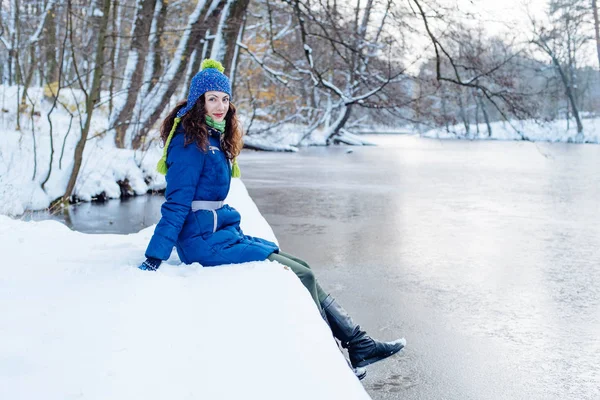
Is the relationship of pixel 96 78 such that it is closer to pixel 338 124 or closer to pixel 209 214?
pixel 209 214

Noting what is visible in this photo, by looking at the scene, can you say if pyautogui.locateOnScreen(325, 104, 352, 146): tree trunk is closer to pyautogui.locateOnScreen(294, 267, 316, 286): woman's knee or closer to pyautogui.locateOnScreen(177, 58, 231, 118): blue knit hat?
pyautogui.locateOnScreen(177, 58, 231, 118): blue knit hat

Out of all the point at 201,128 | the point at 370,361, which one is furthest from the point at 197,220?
the point at 370,361

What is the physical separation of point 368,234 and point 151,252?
179 inches

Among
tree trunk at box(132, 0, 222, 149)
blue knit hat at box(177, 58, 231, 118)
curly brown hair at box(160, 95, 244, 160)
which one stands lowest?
curly brown hair at box(160, 95, 244, 160)

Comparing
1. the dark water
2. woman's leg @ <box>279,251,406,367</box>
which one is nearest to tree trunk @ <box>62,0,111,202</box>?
the dark water

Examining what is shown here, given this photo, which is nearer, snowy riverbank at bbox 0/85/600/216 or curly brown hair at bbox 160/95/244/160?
curly brown hair at bbox 160/95/244/160

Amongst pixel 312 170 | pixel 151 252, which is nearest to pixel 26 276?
pixel 151 252

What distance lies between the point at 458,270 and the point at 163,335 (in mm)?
3764

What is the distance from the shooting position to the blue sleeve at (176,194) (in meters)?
3.07

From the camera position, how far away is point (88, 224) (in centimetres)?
795

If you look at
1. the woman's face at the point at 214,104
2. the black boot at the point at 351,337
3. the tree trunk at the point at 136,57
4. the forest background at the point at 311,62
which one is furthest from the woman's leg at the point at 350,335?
the tree trunk at the point at 136,57

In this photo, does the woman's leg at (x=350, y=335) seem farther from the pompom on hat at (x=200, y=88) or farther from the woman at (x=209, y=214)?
the pompom on hat at (x=200, y=88)

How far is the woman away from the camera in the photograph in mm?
3090

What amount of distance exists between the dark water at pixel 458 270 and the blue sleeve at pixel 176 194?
1185 mm
